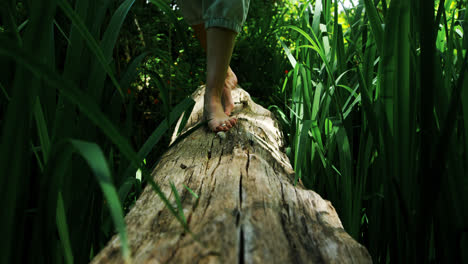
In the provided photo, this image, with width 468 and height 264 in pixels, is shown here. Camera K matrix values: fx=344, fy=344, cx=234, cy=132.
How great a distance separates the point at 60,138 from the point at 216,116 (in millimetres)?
882

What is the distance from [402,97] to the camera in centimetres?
65

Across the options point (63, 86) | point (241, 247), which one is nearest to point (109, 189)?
point (63, 86)

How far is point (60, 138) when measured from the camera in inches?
23.6

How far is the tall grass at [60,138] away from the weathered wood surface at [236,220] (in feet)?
0.26

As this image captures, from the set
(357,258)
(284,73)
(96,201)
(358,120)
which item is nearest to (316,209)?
(357,258)

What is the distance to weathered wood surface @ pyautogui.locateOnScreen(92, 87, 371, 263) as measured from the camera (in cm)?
51

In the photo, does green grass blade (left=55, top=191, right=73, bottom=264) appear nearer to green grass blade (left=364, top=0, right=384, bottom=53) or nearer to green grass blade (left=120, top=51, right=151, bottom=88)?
green grass blade (left=120, top=51, right=151, bottom=88)

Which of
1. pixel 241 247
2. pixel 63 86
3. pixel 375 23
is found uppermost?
pixel 375 23

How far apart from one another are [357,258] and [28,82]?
0.56m

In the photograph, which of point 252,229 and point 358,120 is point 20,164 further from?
point 358,120

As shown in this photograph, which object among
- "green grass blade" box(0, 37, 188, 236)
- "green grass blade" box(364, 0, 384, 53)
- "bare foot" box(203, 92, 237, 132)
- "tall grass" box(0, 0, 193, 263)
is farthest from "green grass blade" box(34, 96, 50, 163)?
"bare foot" box(203, 92, 237, 132)

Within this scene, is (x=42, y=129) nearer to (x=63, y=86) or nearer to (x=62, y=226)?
(x=62, y=226)

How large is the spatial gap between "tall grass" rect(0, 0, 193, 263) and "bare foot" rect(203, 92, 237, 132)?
0.53 metres

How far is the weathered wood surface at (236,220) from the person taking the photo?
0.51 m
